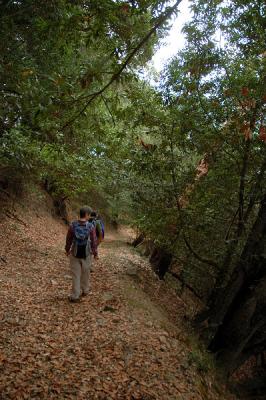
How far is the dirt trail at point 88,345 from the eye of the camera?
466 centimetres

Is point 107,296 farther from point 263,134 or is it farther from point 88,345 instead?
point 263,134

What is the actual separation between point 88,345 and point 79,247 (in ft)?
7.29

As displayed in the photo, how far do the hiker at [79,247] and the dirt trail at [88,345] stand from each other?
485 millimetres

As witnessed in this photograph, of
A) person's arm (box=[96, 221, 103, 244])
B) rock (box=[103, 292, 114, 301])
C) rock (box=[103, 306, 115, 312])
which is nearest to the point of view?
rock (box=[103, 306, 115, 312])

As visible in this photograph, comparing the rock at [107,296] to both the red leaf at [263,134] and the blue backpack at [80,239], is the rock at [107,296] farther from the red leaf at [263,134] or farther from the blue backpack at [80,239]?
the red leaf at [263,134]

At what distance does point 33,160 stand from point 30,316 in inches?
265

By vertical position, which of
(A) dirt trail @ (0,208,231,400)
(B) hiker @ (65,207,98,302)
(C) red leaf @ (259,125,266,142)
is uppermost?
(C) red leaf @ (259,125,266,142)

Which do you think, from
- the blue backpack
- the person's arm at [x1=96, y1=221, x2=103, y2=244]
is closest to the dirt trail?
the blue backpack

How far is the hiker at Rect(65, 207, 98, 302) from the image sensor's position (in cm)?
747

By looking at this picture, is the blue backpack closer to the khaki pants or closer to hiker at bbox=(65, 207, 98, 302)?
hiker at bbox=(65, 207, 98, 302)

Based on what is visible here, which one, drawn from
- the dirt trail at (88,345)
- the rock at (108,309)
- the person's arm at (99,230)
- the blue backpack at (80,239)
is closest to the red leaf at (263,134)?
the blue backpack at (80,239)

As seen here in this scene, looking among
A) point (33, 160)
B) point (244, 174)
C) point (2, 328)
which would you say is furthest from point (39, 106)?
point (33, 160)

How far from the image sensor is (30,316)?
6570 millimetres

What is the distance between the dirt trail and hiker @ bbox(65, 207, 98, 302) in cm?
49
